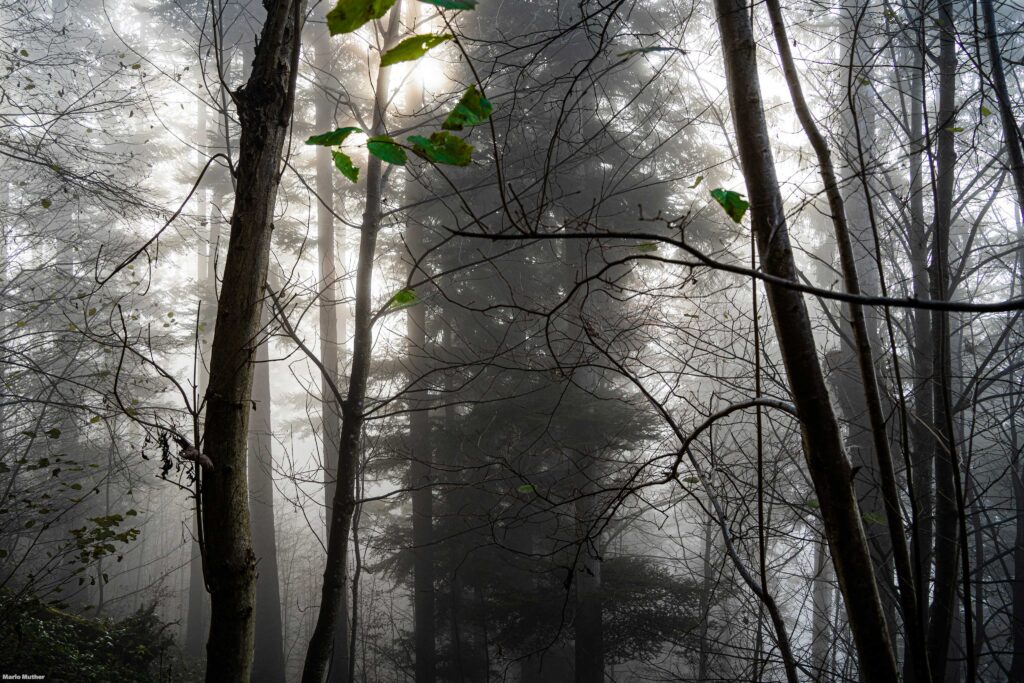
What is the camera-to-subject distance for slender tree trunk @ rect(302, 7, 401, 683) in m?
3.53

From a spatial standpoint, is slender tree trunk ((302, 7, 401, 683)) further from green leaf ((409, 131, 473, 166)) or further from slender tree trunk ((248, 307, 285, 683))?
slender tree trunk ((248, 307, 285, 683))

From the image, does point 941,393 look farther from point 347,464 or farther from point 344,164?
point 347,464

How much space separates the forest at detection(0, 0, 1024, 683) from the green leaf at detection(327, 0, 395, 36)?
12 mm

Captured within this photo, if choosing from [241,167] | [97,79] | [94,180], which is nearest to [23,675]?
[94,180]

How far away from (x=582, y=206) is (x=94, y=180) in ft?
20.1

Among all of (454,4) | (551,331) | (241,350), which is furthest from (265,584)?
(454,4)

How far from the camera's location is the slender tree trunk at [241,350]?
2232 mm

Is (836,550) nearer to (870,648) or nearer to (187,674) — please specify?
(870,648)

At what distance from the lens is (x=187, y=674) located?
11.1 meters

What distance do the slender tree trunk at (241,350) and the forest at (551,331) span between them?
0.04 ft

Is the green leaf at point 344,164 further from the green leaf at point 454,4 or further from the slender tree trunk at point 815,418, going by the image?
the slender tree trunk at point 815,418

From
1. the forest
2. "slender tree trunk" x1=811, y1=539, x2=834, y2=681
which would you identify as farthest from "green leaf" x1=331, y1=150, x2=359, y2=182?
"slender tree trunk" x1=811, y1=539, x2=834, y2=681

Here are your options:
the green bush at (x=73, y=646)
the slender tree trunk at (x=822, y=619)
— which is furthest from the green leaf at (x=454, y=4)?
the green bush at (x=73, y=646)

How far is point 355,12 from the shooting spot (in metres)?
1.08
